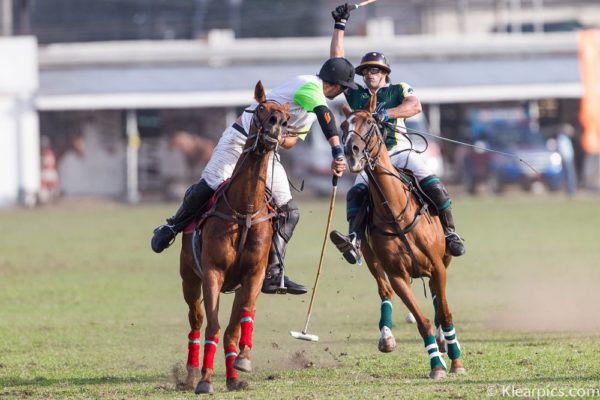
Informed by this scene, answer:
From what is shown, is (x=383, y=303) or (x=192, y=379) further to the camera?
(x=383, y=303)

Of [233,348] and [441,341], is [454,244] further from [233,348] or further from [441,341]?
[233,348]

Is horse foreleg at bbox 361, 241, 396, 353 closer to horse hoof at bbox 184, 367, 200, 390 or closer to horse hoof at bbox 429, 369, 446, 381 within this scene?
horse hoof at bbox 429, 369, 446, 381

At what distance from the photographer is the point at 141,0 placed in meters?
72.4

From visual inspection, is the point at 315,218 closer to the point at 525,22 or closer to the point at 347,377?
the point at 347,377

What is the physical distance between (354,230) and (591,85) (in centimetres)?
3266

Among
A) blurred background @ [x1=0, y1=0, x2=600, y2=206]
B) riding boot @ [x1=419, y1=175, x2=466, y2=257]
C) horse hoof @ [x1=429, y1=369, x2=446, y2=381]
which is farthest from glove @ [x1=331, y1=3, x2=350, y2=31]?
blurred background @ [x1=0, y1=0, x2=600, y2=206]

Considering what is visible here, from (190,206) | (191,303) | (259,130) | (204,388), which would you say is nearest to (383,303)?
(191,303)

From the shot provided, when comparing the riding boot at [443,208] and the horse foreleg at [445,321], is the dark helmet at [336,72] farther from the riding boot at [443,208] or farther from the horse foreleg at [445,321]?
the horse foreleg at [445,321]

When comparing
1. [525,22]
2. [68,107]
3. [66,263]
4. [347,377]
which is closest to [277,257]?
[347,377]

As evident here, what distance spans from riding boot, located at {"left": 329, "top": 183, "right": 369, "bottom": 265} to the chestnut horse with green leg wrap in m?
0.16

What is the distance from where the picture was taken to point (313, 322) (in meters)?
16.0

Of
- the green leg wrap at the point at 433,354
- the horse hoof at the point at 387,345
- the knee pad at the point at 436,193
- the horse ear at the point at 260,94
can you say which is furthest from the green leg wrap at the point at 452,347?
the horse ear at the point at 260,94

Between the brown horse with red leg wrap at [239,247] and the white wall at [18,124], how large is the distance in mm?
34804

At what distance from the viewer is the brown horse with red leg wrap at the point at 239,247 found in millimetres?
10195
